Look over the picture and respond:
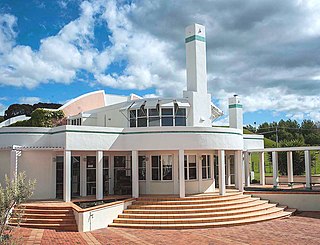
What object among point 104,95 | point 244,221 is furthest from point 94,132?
point 104,95

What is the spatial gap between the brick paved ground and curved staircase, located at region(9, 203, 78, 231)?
0.61m

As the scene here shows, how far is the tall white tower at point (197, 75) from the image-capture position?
23.8 metres

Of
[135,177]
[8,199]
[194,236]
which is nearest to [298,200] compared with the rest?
[194,236]

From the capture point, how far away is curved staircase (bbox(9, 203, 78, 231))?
53.7 ft

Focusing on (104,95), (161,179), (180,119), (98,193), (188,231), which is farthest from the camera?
(104,95)

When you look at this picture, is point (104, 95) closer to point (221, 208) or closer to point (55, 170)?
point (55, 170)

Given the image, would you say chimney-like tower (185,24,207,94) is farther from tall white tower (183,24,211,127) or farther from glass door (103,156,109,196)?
glass door (103,156,109,196)

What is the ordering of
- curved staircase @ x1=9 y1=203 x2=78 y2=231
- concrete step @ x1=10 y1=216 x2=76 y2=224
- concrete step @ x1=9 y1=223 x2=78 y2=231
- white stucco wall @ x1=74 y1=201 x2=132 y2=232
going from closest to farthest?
1. white stucco wall @ x1=74 y1=201 x2=132 y2=232
2. concrete step @ x1=9 y1=223 x2=78 y2=231
3. curved staircase @ x1=9 y1=203 x2=78 y2=231
4. concrete step @ x1=10 y1=216 x2=76 y2=224

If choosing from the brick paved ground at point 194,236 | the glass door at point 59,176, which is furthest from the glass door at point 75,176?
the brick paved ground at point 194,236

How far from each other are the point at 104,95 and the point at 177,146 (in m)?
16.3

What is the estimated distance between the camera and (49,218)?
1691 centimetres

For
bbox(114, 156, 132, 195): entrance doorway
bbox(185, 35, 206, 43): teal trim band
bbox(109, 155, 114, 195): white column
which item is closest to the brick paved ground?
bbox(114, 156, 132, 195): entrance doorway

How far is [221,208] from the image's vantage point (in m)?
18.5

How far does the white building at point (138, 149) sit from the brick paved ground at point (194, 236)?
157 inches
